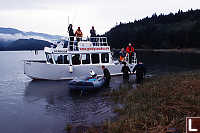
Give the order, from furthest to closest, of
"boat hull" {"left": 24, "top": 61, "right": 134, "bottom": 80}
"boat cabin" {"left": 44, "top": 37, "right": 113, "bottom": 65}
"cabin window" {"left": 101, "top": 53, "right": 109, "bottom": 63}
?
1. "cabin window" {"left": 101, "top": 53, "right": 109, "bottom": 63}
2. "boat cabin" {"left": 44, "top": 37, "right": 113, "bottom": 65}
3. "boat hull" {"left": 24, "top": 61, "right": 134, "bottom": 80}

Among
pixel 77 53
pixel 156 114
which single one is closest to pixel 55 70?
pixel 77 53

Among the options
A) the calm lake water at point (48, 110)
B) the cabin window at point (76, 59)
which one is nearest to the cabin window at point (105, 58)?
the cabin window at point (76, 59)

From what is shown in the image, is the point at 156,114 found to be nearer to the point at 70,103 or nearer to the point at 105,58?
the point at 70,103

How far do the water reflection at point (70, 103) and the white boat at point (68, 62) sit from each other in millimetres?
1482

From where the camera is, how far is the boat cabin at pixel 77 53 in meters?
18.6

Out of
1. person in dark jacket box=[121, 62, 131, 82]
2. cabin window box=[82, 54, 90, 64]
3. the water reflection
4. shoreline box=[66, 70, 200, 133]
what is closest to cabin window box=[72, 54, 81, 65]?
cabin window box=[82, 54, 90, 64]

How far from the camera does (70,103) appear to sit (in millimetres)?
12148

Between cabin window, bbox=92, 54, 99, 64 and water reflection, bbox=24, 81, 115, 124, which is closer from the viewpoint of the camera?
water reflection, bbox=24, 81, 115, 124

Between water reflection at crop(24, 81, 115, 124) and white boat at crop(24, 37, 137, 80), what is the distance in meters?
1.48

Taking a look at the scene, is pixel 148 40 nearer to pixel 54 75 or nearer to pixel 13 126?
pixel 54 75

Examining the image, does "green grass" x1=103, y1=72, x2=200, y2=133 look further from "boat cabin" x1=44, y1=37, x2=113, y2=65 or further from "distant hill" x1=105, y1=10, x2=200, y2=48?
"distant hill" x1=105, y1=10, x2=200, y2=48

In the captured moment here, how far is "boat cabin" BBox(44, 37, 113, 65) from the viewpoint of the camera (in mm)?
18609

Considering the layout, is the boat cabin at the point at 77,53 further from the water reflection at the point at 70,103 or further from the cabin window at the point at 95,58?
the water reflection at the point at 70,103

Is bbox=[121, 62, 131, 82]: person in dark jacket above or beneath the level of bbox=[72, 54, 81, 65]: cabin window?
beneath
